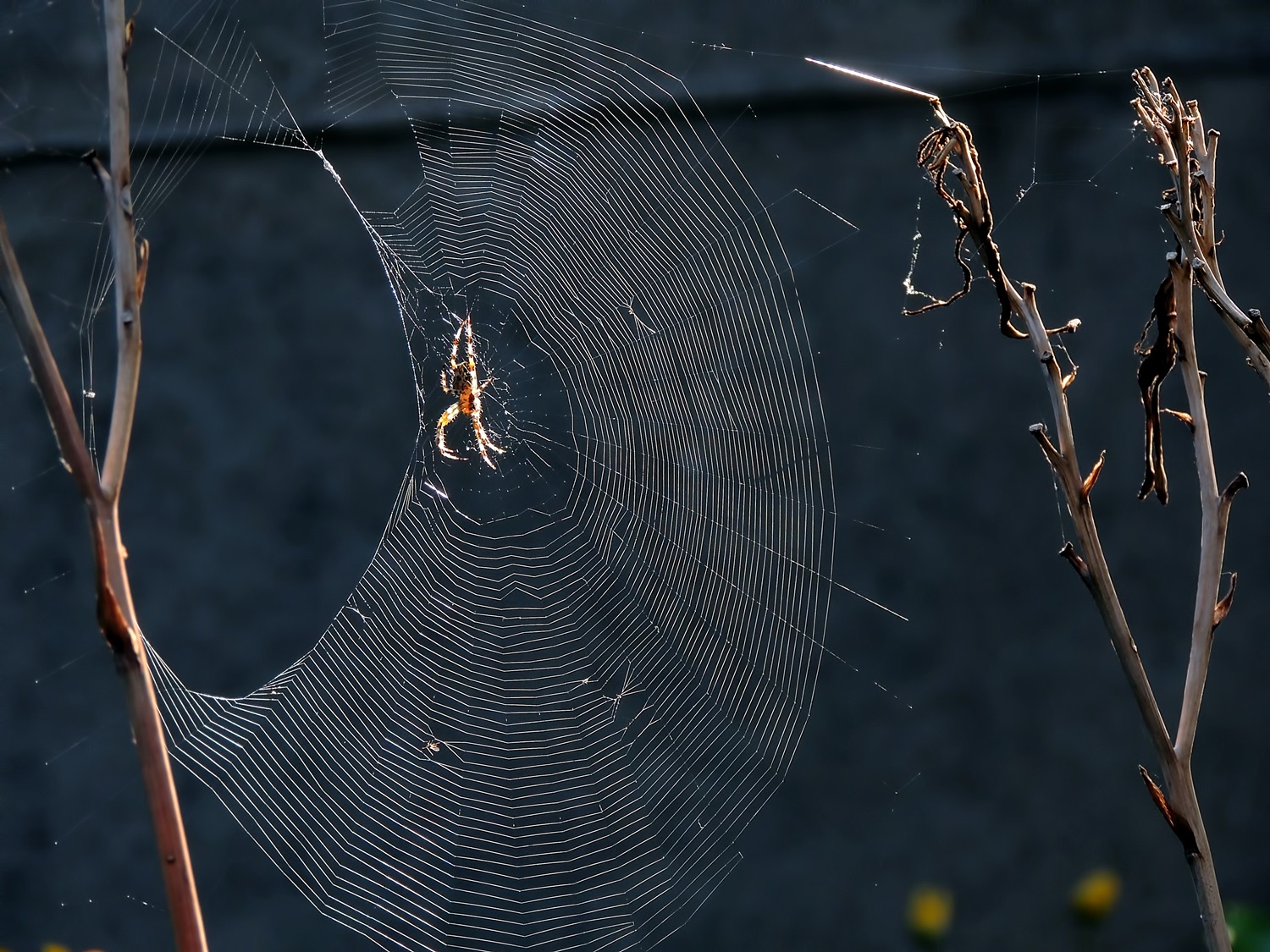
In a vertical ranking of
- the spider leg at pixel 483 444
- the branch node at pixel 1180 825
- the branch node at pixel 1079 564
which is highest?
the spider leg at pixel 483 444

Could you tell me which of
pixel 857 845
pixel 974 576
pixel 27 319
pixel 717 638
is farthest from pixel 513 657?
pixel 27 319

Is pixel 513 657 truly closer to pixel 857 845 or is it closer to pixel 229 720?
pixel 229 720

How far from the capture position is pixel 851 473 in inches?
135

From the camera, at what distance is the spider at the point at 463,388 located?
3.43m

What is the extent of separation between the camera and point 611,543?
10.9ft

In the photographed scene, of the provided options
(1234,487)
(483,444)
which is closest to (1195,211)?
(1234,487)

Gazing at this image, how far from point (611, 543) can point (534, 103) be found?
1.25 m

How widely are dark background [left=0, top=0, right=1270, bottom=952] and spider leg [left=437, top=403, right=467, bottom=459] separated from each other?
0.34 feet

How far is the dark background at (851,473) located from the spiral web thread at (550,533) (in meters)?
0.12

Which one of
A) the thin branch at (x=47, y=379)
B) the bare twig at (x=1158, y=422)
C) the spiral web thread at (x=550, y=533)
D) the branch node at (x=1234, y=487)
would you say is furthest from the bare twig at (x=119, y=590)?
the spiral web thread at (x=550, y=533)

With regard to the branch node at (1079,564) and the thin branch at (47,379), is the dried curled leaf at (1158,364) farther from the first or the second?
the thin branch at (47,379)

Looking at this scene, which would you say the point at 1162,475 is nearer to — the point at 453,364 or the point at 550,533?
the point at 550,533

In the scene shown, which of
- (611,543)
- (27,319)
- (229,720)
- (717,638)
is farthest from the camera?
(611,543)

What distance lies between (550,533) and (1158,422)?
2.53 metres
